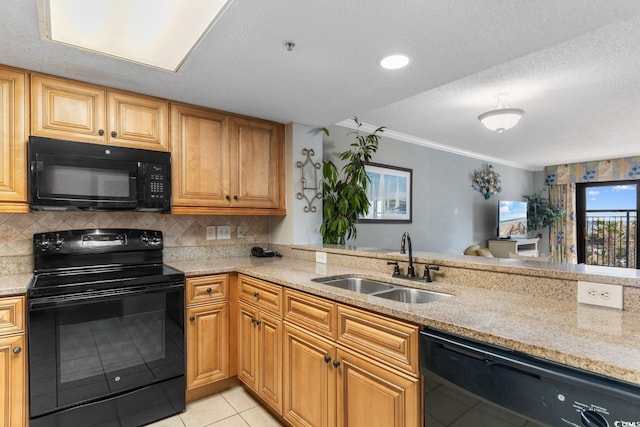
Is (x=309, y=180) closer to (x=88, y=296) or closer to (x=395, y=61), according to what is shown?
(x=395, y=61)

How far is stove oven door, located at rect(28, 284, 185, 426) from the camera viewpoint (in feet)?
5.75

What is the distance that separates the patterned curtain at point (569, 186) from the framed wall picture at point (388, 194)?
4.27m

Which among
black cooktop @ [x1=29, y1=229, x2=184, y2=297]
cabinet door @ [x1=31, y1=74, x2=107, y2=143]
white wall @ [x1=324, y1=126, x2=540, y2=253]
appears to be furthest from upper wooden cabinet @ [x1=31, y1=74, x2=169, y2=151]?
white wall @ [x1=324, y1=126, x2=540, y2=253]

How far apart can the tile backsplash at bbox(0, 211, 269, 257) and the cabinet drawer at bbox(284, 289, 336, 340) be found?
131cm

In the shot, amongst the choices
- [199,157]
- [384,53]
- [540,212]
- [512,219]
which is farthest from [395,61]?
[540,212]

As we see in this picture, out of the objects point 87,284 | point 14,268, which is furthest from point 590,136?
point 14,268

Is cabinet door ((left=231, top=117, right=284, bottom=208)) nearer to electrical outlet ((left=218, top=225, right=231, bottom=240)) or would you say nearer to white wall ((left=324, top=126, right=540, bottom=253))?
electrical outlet ((left=218, top=225, right=231, bottom=240))

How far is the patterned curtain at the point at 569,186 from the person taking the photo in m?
6.19

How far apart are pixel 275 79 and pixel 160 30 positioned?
67 cm

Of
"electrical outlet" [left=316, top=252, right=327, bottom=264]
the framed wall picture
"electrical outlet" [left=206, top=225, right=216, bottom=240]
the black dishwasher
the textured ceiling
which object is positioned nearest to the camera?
the black dishwasher

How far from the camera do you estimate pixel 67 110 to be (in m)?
2.09

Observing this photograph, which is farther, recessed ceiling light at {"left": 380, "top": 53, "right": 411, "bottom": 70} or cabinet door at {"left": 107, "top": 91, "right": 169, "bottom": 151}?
cabinet door at {"left": 107, "top": 91, "right": 169, "bottom": 151}

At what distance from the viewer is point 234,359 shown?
2.41 meters

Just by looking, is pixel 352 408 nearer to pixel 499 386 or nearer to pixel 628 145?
pixel 499 386
